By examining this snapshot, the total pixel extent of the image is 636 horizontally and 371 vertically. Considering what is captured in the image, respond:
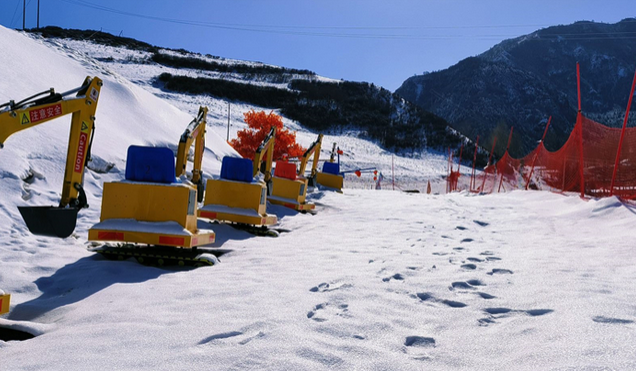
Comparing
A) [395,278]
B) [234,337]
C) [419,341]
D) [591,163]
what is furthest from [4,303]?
[591,163]

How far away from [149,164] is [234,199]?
132 inches

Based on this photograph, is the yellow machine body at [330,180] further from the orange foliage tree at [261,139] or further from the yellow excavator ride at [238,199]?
the yellow excavator ride at [238,199]

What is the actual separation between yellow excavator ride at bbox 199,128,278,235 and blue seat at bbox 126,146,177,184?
2.88m

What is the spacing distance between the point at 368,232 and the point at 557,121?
197 metres

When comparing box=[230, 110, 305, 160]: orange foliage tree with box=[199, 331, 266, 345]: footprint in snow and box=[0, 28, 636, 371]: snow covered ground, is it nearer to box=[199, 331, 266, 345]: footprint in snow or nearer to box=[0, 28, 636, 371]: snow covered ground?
box=[0, 28, 636, 371]: snow covered ground

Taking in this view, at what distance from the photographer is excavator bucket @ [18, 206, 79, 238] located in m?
5.12

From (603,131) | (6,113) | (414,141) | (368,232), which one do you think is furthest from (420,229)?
(414,141)

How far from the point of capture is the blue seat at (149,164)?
6464 millimetres

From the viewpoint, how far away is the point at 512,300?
360cm

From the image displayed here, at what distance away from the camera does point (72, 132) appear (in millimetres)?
5848

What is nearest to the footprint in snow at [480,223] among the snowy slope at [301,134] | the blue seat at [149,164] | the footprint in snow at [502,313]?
the footprint in snow at [502,313]

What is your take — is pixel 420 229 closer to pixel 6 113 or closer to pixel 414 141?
pixel 6 113

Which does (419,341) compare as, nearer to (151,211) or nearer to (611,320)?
(611,320)

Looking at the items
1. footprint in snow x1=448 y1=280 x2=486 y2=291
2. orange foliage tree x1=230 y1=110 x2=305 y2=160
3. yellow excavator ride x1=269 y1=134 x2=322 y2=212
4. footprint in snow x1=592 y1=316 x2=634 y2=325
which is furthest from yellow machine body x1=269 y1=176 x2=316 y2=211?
orange foliage tree x1=230 y1=110 x2=305 y2=160
